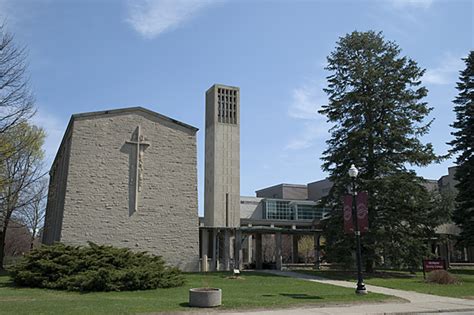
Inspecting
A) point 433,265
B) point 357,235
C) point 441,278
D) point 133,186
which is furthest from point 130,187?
point 441,278

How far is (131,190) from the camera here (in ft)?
97.9

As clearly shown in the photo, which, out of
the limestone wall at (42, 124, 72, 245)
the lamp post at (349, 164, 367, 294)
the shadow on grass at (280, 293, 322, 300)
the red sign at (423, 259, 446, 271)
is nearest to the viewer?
the shadow on grass at (280, 293, 322, 300)

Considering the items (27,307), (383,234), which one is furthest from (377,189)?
(27,307)

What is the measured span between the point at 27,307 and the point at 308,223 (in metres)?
49.7

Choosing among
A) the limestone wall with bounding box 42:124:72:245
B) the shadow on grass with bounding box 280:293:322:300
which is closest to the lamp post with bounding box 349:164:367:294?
the shadow on grass with bounding box 280:293:322:300

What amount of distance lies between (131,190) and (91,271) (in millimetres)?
11603

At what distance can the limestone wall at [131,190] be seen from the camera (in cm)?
2856

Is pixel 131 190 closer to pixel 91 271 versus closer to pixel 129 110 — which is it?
pixel 129 110

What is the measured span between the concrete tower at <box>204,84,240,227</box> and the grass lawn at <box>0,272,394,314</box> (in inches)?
1098

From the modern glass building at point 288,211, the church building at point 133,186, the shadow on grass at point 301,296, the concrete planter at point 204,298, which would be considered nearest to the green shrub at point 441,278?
the church building at point 133,186

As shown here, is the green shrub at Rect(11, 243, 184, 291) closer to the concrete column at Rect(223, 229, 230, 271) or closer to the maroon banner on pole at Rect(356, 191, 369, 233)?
the maroon banner on pole at Rect(356, 191, 369, 233)

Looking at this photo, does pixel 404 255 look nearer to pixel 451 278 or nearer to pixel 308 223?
pixel 451 278

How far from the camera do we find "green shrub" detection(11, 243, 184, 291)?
59.4 ft

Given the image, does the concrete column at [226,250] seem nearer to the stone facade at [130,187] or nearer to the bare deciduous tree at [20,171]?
the stone facade at [130,187]
